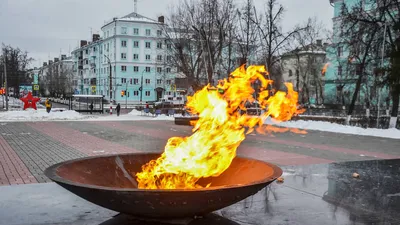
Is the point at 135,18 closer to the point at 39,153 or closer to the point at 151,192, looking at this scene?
the point at 39,153

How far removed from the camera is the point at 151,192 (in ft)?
12.7

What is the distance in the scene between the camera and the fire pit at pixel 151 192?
3934mm

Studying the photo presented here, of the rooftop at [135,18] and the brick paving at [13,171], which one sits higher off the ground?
the rooftop at [135,18]

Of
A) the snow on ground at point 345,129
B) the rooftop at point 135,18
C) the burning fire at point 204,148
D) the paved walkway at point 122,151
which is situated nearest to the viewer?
the burning fire at point 204,148

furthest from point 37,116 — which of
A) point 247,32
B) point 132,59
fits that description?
point 132,59

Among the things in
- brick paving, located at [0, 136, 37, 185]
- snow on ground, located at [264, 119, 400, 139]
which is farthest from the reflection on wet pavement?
snow on ground, located at [264, 119, 400, 139]

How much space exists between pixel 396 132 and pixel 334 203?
15.6 meters

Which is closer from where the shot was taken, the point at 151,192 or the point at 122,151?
the point at 151,192

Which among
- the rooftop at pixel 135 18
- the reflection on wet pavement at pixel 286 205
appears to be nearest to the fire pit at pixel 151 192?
the reflection on wet pavement at pixel 286 205

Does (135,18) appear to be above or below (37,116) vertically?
above

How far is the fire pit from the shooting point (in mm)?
3934

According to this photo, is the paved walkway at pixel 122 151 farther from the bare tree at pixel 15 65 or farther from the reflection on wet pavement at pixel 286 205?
the bare tree at pixel 15 65

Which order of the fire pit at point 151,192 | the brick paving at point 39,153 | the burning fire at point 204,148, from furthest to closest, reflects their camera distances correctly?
the brick paving at point 39,153 < the burning fire at point 204,148 < the fire pit at point 151,192

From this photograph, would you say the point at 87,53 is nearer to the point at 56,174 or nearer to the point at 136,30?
the point at 136,30
